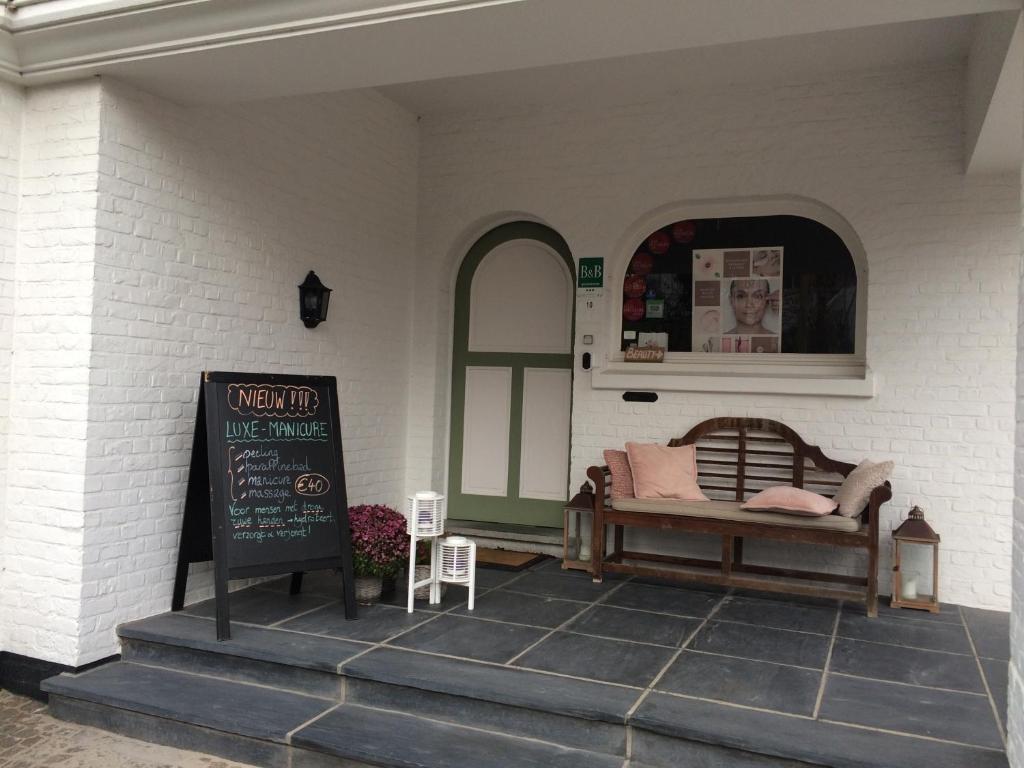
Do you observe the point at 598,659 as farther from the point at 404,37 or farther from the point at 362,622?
the point at 404,37

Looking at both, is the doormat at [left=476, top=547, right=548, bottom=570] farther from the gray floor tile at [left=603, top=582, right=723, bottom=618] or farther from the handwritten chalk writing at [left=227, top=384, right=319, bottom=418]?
the handwritten chalk writing at [left=227, top=384, right=319, bottom=418]

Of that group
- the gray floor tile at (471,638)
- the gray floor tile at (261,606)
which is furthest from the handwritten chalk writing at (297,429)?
the gray floor tile at (471,638)

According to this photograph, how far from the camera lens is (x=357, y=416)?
222 inches

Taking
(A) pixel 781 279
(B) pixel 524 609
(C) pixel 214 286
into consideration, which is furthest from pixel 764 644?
(C) pixel 214 286

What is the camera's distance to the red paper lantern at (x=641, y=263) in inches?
225

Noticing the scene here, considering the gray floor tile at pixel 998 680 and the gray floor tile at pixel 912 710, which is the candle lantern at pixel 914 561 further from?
the gray floor tile at pixel 912 710

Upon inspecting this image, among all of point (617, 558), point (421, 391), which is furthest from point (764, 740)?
point (421, 391)

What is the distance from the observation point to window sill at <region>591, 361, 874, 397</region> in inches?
201

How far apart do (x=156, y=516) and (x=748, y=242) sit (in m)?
3.75

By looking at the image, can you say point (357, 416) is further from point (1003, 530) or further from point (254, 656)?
point (1003, 530)

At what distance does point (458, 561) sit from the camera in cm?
434

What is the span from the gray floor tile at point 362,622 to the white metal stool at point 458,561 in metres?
0.21

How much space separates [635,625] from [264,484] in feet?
6.16

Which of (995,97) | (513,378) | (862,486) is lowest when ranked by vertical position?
(862,486)
